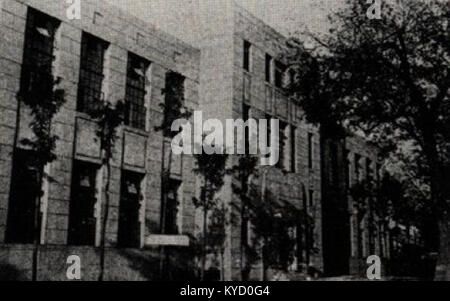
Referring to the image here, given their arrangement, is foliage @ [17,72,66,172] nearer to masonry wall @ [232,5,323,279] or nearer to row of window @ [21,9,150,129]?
row of window @ [21,9,150,129]

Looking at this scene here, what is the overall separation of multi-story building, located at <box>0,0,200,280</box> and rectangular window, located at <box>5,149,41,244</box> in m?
0.03

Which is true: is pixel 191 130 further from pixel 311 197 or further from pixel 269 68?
pixel 311 197

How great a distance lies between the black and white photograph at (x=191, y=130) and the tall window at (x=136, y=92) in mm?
47

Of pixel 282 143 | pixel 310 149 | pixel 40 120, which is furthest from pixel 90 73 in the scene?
pixel 310 149

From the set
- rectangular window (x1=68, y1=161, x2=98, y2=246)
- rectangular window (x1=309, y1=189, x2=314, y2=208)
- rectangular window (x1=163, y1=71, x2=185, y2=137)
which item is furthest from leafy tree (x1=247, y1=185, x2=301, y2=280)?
rectangular window (x1=68, y1=161, x2=98, y2=246)

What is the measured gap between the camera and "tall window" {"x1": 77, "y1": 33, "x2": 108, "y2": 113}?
52.3ft

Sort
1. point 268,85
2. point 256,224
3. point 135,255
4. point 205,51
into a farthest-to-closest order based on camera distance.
Answer: point 268,85
point 205,51
point 256,224
point 135,255

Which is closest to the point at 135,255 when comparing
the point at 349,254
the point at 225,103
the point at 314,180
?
the point at 225,103

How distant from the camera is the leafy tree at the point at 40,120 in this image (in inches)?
523

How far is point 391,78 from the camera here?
19438mm

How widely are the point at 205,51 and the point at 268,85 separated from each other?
10.8ft
